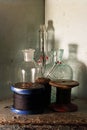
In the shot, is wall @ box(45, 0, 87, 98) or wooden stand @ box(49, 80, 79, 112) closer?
wooden stand @ box(49, 80, 79, 112)

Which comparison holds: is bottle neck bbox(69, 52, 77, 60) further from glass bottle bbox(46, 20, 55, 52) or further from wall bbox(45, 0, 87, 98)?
glass bottle bbox(46, 20, 55, 52)

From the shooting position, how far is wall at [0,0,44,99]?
138 centimetres

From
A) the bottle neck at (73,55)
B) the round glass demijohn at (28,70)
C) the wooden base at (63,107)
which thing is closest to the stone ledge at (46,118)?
the wooden base at (63,107)

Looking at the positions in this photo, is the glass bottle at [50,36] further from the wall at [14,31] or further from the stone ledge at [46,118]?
the stone ledge at [46,118]

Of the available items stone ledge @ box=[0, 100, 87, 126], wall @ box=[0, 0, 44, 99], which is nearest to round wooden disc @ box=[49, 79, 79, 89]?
stone ledge @ box=[0, 100, 87, 126]

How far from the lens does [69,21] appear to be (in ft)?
4.73

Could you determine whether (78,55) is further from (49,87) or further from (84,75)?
(49,87)

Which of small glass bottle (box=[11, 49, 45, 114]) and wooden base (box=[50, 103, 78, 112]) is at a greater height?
small glass bottle (box=[11, 49, 45, 114])

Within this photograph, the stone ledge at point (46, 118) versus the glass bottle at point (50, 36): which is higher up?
the glass bottle at point (50, 36)

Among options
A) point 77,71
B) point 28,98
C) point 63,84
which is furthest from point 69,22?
point 28,98

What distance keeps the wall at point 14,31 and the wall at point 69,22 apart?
0.35ft

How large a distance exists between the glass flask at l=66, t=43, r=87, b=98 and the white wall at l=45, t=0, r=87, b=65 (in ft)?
0.09

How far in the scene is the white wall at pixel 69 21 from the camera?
1378mm

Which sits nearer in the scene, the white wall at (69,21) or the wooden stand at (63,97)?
the wooden stand at (63,97)
